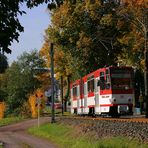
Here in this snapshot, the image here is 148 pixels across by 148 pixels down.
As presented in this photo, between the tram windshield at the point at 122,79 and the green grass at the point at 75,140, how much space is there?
17.8ft

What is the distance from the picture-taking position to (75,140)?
92.3ft

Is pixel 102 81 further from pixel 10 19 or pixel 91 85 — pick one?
pixel 10 19

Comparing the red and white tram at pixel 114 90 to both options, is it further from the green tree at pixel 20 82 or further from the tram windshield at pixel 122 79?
the green tree at pixel 20 82

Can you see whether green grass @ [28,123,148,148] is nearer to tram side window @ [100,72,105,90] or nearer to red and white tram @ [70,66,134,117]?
red and white tram @ [70,66,134,117]

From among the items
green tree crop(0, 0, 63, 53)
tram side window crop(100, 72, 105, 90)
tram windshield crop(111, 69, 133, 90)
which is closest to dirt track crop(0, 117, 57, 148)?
tram side window crop(100, 72, 105, 90)

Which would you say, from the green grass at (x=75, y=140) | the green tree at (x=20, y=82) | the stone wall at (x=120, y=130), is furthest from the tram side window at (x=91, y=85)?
the green tree at (x=20, y=82)

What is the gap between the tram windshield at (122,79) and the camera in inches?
1578

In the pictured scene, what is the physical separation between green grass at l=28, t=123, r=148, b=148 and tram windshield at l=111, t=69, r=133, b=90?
5.42 metres

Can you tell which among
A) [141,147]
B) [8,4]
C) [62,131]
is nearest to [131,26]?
[62,131]

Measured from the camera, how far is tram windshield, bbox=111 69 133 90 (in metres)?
40.1

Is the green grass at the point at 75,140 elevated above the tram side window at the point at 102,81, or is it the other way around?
the tram side window at the point at 102,81

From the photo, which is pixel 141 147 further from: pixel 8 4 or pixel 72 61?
pixel 72 61

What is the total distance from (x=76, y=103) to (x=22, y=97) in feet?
83.6

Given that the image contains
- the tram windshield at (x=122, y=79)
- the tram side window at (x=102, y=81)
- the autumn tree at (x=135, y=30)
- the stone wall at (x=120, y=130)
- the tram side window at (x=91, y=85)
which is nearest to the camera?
the stone wall at (x=120, y=130)
